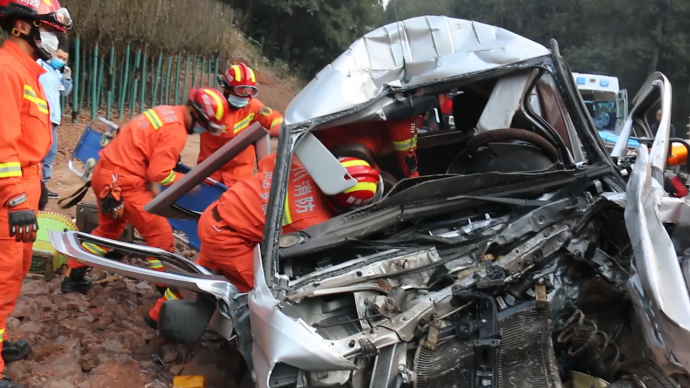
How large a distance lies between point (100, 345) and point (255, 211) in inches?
57.4

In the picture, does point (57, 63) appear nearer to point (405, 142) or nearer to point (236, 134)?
point (236, 134)

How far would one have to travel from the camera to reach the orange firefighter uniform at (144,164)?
13.3 ft

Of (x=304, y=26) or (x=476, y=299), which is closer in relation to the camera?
(x=476, y=299)

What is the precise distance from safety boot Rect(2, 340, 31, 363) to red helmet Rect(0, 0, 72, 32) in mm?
1851

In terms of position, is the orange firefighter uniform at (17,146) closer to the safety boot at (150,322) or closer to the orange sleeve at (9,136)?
the orange sleeve at (9,136)

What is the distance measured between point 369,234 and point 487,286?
620mm

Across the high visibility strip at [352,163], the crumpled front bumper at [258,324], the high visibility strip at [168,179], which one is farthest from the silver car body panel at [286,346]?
the high visibility strip at [168,179]

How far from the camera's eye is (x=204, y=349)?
11.7 ft

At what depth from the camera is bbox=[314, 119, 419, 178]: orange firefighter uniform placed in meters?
3.08

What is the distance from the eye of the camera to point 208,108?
13.9 feet

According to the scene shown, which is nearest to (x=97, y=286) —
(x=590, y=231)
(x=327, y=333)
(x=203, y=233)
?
(x=203, y=233)

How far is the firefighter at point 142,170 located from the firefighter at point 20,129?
92cm

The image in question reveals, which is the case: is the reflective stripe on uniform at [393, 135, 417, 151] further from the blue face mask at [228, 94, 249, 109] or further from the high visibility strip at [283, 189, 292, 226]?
the blue face mask at [228, 94, 249, 109]

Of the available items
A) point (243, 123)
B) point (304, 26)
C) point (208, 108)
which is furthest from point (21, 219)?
point (304, 26)
